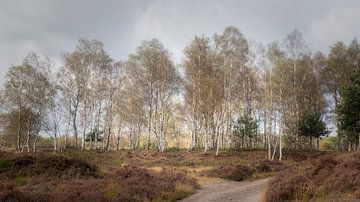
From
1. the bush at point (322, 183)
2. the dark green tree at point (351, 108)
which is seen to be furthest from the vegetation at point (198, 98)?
the bush at point (322, 183)

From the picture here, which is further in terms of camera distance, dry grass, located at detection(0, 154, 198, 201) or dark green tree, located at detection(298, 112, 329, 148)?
dark green tree, located at detection(298, 112, 329, 148)

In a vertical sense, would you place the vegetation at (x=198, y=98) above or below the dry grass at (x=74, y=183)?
above

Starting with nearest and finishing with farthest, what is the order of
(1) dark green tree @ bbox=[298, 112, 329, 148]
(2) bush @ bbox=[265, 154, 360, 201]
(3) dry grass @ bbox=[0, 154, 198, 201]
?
1. (2) bush @ bbox=[265, 154, 360, 201]
2. (3) dry grass @ bbox=[0, 154, 198, 201]
3. (1) dark green tree @ bbox=[298, 112, 329, 148]

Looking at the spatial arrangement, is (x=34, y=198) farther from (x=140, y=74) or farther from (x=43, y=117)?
(x=43, y=117)

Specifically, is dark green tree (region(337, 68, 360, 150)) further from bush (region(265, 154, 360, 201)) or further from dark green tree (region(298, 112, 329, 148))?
bush (region(265, 154, 360, 201))

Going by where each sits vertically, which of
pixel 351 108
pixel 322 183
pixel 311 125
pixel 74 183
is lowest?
pixel 74 183

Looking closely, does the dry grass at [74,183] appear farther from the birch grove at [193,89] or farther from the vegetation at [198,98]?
the birch grove at [193,89]

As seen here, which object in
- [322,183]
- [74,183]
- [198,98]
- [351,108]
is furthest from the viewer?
[198,98]

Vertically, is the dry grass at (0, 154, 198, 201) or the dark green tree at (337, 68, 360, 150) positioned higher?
the dark green tree at (337, 68, 360, 150)

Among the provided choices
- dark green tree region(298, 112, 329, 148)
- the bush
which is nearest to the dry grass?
the bush

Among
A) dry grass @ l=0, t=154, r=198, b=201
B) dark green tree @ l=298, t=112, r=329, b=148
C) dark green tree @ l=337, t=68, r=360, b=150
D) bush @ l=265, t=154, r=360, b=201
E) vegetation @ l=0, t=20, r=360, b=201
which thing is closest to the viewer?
bush @ l=265, t=154, r=360, b=201

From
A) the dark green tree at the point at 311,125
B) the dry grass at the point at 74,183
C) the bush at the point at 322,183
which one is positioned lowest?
the dry grass at the point at 74,183

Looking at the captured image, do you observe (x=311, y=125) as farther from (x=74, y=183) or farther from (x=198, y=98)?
(x=74, y=183)

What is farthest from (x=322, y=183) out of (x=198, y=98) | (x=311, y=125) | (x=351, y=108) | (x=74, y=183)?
(x=311, y=125)
